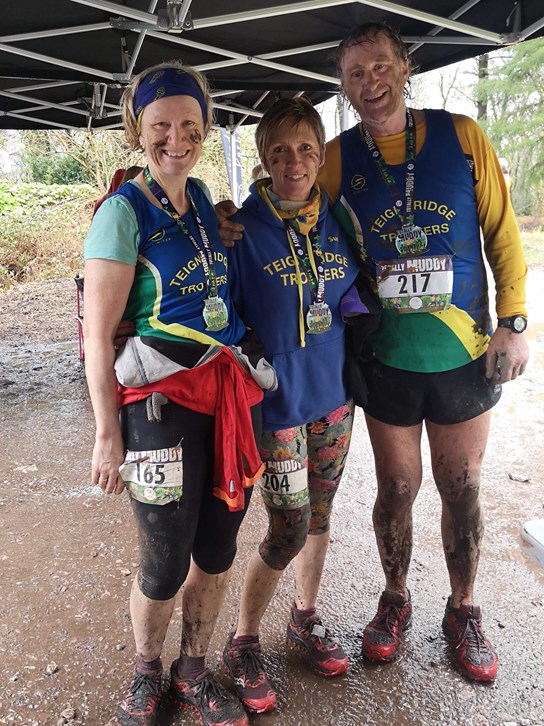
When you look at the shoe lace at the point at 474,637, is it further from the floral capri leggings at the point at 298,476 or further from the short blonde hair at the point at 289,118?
the short blonde hair at the point at 289,118

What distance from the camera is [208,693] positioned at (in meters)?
2.17

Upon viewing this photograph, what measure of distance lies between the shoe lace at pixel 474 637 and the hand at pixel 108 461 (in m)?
1.56

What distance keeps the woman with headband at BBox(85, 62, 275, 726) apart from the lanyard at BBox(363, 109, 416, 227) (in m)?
0.64

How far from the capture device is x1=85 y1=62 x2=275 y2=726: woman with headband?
1772mm

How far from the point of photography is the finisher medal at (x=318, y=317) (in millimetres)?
2039

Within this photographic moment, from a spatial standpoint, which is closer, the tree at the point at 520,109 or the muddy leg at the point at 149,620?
the muddy leg at the point at 149,620

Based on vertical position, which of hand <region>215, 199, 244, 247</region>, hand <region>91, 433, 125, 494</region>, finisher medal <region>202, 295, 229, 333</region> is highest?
hand <region>215, 199, 244, 247</region>

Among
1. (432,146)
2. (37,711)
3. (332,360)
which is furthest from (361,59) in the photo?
(37,711)

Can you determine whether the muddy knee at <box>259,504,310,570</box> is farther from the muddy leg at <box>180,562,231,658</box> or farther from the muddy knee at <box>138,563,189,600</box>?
the muddy knee at <box>138,563,189,600</box>

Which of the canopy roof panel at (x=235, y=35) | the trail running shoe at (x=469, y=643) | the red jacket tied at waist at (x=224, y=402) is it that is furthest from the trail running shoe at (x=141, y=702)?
the canopy roof panel at (x=235, y=35)

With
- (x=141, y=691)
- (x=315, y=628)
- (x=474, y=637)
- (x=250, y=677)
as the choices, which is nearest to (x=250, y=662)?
(x=250, y=677)

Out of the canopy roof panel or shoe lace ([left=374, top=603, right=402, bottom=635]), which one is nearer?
shoe lace ([left=374, top=603, right=402, bottom=635])

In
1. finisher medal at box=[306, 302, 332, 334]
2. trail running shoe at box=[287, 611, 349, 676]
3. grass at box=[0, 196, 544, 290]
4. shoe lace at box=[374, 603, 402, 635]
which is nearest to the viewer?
finisher medal at box=[306, 302, 332, 334]

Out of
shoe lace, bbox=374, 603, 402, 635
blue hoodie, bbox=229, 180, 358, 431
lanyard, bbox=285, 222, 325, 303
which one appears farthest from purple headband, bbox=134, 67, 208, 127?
shoe lace, bbox=374, 603, 402, 635
